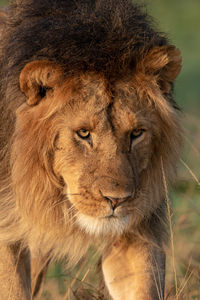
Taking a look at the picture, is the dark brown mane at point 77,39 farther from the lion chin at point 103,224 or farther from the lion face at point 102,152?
the lion chin at point 103,224

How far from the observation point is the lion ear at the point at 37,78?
16.7 ft

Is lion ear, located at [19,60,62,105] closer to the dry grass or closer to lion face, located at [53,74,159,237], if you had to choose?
lion face, located at [53,74,159,237]

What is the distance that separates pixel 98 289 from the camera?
606 cm

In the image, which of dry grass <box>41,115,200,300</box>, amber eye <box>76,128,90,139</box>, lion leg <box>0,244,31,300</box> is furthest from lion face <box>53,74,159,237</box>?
lion leg <box>0,244,31,300</box>

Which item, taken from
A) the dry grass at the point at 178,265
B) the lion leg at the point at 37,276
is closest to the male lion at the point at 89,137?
the dry grass at the point at 178,265

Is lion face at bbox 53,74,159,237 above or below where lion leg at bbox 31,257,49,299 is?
above

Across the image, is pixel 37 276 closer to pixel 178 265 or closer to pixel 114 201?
pixel 178 265

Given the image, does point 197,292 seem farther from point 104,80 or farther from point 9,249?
point 104,80

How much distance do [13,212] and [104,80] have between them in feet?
4.02

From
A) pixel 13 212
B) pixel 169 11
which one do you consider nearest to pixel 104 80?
pixel 13 212

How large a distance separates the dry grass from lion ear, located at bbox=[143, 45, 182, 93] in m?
0.46

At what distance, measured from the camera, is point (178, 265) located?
7992mm

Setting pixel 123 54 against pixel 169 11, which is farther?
pixel 169 11

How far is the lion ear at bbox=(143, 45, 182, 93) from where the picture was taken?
17.2 ft
